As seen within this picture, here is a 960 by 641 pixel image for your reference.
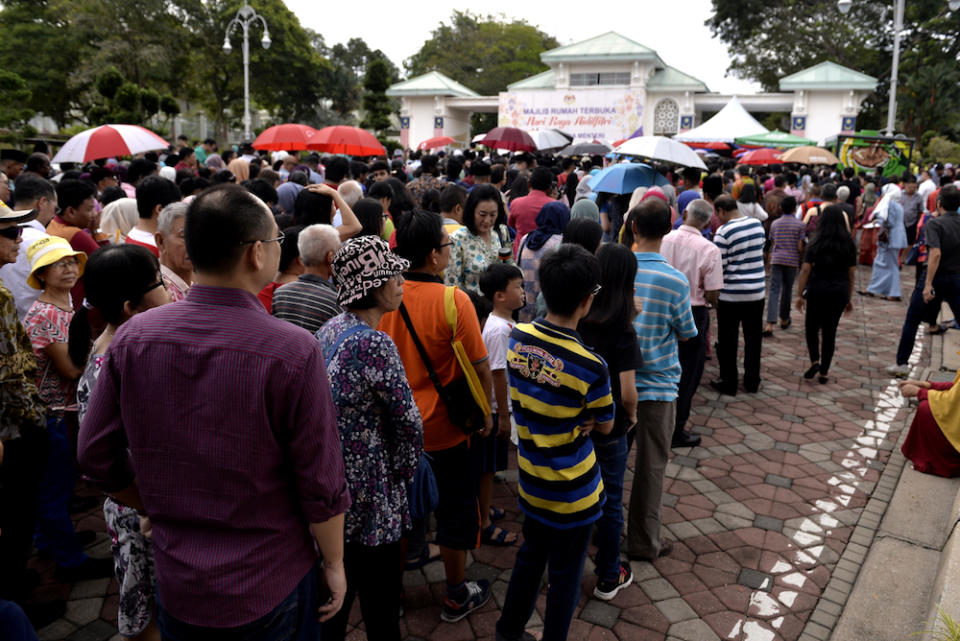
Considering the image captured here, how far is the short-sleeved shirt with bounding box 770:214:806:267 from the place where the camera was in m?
7.86

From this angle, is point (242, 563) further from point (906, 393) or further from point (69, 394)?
point (906, 393)

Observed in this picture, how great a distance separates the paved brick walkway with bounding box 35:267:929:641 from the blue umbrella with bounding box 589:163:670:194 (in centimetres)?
223

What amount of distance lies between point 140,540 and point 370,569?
83 centimetres

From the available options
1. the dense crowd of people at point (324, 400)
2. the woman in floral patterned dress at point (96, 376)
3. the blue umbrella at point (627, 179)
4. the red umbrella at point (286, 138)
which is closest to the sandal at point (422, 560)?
the dense crowd of people at point (324, 400)

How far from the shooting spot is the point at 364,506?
2312 millimetres

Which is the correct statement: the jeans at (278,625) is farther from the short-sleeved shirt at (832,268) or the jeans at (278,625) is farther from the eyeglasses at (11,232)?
the short-sleeved shirt at (832,268)

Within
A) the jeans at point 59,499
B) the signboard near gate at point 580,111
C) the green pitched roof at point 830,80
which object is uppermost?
the green pitched roof at point 830,80

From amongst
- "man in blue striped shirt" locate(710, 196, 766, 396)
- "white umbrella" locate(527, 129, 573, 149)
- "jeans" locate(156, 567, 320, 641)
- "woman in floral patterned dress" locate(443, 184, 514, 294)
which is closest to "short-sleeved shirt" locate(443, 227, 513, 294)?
"woman in floral patterned dress" locate(443, 184, 514, 294)

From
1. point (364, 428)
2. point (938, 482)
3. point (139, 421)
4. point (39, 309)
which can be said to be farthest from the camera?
point (938, 482)

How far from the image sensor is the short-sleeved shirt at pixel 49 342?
3190 mm

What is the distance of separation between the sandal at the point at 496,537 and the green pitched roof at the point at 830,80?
3099 cm

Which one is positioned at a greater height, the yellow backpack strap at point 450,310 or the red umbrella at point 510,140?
the red umbrella at point 510,140

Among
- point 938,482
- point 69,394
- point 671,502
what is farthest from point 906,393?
point 69,394

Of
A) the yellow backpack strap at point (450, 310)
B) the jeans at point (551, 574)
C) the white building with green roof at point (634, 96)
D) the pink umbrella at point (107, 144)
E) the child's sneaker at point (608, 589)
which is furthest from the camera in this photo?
the white building with green roof at point (634, 96)
